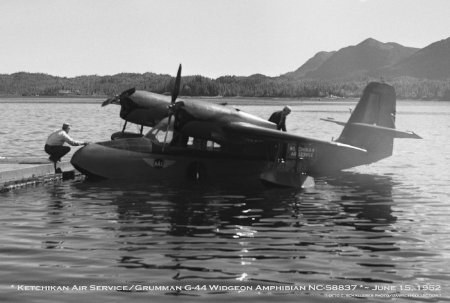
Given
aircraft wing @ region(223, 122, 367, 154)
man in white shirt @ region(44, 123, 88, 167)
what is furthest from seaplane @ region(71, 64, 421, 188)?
man in white shirt @ region(44, 123, 88, 167)

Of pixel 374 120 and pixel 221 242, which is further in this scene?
pixel 374 120

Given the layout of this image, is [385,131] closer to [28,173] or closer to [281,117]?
[281,117]

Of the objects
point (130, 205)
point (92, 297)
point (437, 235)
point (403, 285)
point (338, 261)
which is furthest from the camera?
point (130, 205)

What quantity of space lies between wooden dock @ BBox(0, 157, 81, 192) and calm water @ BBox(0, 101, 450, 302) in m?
0.67

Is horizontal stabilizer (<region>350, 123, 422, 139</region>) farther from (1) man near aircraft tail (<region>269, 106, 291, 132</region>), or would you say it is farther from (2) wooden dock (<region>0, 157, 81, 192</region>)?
(2) wooden dock (<region>0, 157, 81, 192</region>)

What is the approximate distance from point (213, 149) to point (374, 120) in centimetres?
809

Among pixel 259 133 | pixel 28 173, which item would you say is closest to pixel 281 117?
pixel 259 133

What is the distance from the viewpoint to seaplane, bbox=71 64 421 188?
23344mm

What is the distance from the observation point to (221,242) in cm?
1502

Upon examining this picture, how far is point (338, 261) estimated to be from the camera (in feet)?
43.8

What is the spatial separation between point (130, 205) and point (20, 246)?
242 inches

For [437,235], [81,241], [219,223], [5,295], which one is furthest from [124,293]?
[437,235]

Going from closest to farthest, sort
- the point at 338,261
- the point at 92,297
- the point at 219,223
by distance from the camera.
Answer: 1. the point at 92,297
2. the point at 338,261
3. the point at 219,223

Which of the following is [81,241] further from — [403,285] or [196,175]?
[196,175]
